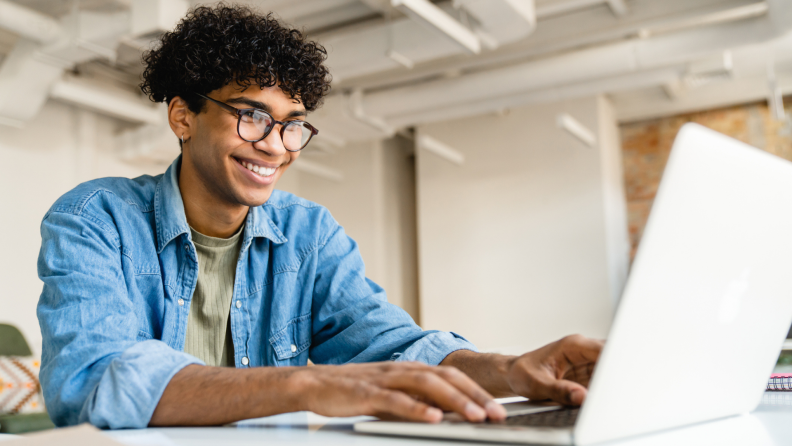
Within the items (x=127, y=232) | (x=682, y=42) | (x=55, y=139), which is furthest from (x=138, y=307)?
(x=55, y=139)

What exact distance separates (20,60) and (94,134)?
1.15 metres

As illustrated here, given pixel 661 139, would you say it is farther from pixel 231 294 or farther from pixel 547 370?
pixel 547 370

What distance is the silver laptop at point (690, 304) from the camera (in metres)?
0.51

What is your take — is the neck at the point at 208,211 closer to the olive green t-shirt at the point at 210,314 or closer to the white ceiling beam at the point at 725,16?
the olive green t-shirt at the point at 210,314

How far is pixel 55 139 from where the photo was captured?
489cm

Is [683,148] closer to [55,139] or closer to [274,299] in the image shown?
[274,299]

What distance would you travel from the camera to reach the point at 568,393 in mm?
782

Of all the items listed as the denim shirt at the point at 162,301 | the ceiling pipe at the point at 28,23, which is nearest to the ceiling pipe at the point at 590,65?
the ceiling pipe at the point at 28,23

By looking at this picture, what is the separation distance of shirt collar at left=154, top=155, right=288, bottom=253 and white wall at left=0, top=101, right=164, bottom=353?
385cm

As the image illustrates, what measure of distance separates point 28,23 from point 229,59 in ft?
9.86

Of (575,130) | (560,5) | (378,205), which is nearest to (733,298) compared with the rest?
(560,5)

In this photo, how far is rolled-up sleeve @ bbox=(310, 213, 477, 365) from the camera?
1096 millimetres

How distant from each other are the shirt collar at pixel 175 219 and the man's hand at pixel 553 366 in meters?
0.62

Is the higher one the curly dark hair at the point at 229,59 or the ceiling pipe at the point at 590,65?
the ceiling pipe at the point at 590,65
